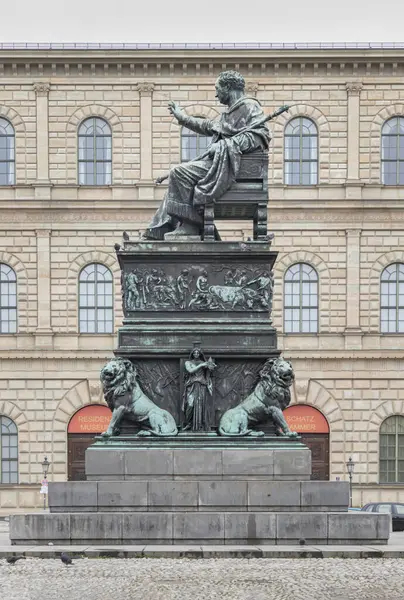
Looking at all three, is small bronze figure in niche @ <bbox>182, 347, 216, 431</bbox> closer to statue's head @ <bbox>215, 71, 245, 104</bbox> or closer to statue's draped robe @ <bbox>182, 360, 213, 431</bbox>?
statue's draped robe @ <bbox>182, 360, 213, 431</bbox>

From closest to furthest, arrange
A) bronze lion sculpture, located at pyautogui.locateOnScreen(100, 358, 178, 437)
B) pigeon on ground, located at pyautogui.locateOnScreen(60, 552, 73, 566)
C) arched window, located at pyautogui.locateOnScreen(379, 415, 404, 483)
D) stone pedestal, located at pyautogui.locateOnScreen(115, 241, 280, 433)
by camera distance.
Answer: pigeon on ground, located at pyautogui.locateOnScreen(60, 552, 73, 566), bronze lion sculpture, located at pyautogui.locateOnScreen(100, 358, 178, 437), stone pedestal, located at pyautogui.locateOnScreen(115, 241, 280, 433), arched window, located at pyautogui.locateOnScreen(379, 415, 404, 483)

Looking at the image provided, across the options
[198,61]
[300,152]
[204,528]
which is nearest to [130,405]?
[204,528]

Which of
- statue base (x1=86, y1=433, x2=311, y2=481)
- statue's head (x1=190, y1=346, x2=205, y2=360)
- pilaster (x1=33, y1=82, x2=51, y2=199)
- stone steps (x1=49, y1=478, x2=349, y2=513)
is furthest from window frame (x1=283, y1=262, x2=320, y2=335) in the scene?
stone steps (x1=49, y1=478, x2=349, y2=513)

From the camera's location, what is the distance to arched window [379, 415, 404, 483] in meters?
53.9

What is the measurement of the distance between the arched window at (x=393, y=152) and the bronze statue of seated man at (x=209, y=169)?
34.9 meters

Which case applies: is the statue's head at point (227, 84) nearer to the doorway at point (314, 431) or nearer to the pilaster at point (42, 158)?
the doorway at point (314, 431)

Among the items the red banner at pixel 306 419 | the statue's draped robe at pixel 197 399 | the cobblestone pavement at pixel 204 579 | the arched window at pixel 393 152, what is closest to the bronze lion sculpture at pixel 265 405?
the statue's draped robe at pixel 197 399

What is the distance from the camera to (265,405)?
2019 cm

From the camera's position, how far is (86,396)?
2168 inches

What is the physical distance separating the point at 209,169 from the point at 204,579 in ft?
26.0

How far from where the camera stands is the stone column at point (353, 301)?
54.9 meters

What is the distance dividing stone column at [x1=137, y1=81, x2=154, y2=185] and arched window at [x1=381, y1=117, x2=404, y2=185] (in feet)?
32.2

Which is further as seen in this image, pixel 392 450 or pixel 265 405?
pixel 392 450

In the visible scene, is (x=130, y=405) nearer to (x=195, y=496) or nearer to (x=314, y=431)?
(x=195, y=496)
